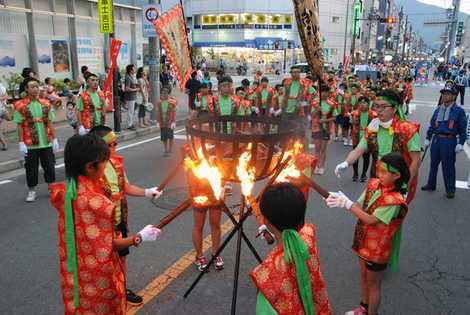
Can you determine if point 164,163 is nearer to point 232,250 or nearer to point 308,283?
point 232,250

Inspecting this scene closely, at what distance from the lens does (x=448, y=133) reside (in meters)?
6.69

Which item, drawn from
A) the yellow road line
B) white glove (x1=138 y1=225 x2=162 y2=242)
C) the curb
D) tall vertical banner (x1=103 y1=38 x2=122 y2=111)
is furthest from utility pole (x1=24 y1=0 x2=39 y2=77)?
white glove (x1=138 y1=225 x2=162 y2=242)

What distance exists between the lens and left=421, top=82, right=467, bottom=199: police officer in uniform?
661cm

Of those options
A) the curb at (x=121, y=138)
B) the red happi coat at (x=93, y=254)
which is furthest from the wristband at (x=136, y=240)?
the curb at (x=121, y=138)

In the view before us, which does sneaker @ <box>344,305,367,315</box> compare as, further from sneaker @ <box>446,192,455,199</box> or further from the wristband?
sneaker @ <box>446,192,455,199</box>

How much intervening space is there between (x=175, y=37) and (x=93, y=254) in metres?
4.06

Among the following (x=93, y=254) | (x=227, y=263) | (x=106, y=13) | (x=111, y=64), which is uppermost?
(x=106, y=13)

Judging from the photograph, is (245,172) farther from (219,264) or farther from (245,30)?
(245,30)

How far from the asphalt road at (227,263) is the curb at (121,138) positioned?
1.28 metres

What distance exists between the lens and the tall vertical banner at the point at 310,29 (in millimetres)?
3785

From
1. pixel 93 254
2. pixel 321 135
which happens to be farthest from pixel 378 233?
pixel 321 135

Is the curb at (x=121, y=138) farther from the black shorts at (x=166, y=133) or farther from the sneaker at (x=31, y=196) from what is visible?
the black shorts at (x=166, y=133)

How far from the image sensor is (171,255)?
4.66 metres

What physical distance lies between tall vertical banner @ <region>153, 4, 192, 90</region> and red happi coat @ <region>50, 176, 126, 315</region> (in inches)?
142
